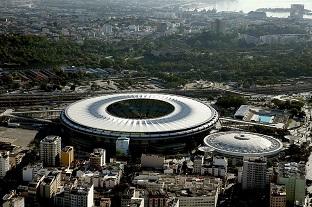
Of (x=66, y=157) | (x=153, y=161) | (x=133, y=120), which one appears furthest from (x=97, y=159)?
(x=133, y=120)

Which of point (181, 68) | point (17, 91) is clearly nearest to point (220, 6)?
point (181, 68)

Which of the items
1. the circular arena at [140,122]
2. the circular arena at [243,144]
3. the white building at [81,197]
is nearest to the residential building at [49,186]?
the white building at [81,197]

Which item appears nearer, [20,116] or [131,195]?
[131,195]

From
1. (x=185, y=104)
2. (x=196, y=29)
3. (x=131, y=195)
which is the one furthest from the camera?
(x=196, y=29)

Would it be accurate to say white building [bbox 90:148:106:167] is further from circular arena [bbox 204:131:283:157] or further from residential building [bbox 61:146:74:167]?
circular arena [bbox 204:131:283:157]

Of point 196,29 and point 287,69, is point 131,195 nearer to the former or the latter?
point 287,69

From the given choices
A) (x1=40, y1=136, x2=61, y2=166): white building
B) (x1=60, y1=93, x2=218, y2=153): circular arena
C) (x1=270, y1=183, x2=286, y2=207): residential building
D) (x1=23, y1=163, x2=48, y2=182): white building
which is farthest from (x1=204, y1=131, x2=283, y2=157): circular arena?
(x1=23, y1=163, x2=48, y2=182): white building

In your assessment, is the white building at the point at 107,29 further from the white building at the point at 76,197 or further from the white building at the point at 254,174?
the white building at the point at 76,197
